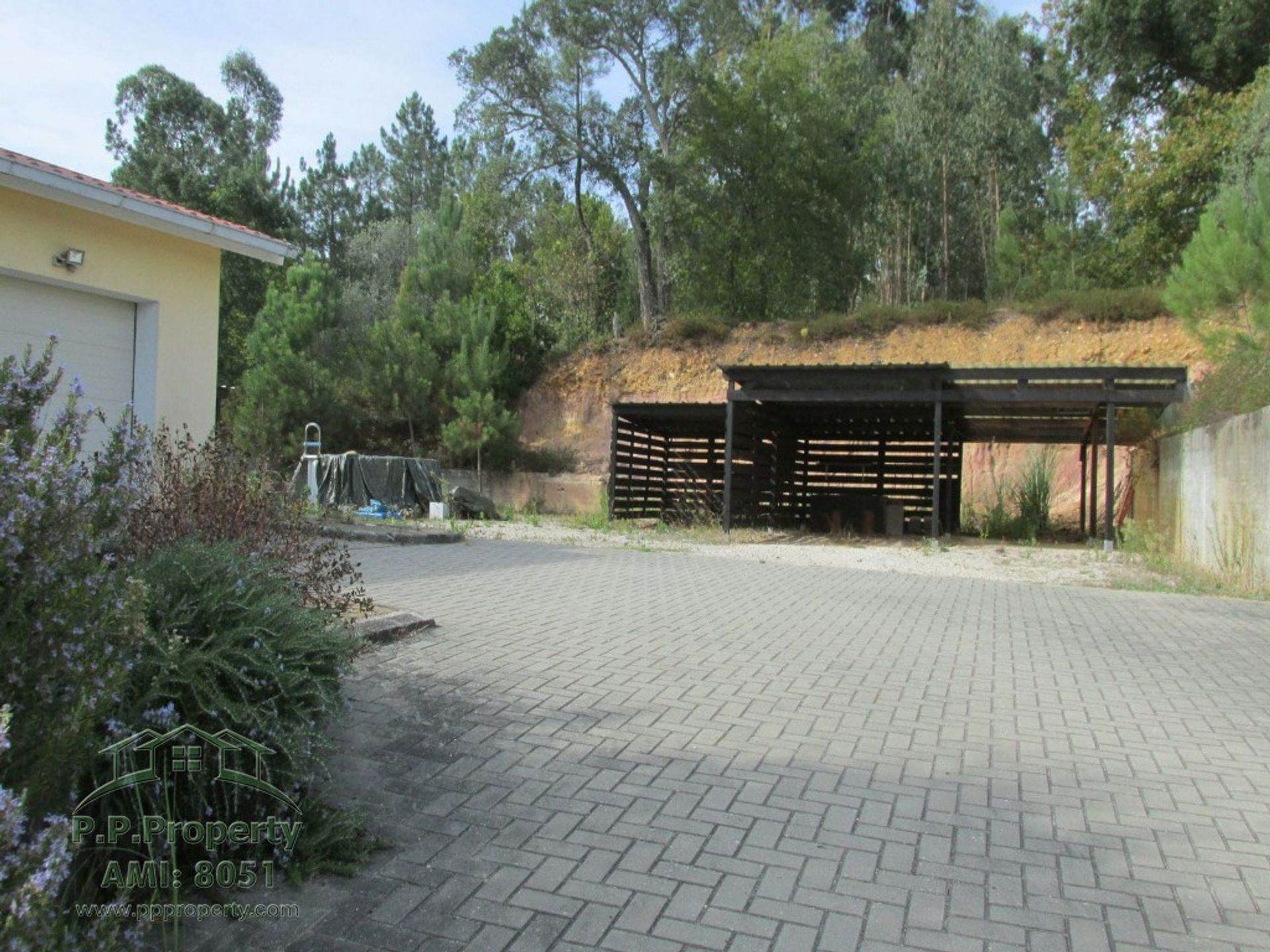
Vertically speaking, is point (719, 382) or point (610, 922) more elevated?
point (719, 382)

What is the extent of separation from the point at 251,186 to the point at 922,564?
109 ft

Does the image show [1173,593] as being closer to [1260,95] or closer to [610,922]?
[610,922]

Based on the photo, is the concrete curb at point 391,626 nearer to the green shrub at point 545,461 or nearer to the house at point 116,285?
the house at point 116,285

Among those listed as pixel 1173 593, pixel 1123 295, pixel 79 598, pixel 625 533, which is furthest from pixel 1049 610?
pixel 1123 295

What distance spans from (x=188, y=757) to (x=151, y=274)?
6.97 metres

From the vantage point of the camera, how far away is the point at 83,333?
7934mm

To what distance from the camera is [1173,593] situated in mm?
9914

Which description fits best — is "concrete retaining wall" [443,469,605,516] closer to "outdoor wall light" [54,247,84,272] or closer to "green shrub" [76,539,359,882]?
"outdoor wall light" [54,247,84,272]

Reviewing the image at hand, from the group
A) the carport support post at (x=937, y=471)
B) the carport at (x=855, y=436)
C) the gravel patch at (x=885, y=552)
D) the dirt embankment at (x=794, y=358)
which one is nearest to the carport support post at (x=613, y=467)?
the carport at (x=855, y=436)

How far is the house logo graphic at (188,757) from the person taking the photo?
2.53 meters

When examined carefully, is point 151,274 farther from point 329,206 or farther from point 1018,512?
point 329,206

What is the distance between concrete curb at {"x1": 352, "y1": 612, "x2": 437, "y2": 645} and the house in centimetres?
315

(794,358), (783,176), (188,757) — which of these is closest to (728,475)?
(794,358)

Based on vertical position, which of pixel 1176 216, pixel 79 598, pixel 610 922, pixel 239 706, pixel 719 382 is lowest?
pixel 610 922
